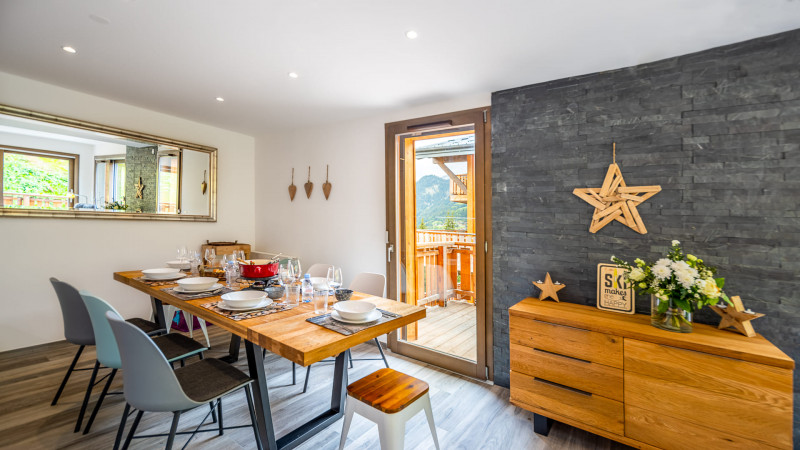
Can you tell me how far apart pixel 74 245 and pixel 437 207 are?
3.61 metres

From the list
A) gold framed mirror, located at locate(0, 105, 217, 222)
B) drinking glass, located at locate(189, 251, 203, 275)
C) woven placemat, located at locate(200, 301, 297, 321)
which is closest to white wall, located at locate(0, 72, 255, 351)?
gold framed mirror, located at locate(0, 105, 217, 222)

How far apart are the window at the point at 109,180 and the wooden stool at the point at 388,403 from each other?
138 inches

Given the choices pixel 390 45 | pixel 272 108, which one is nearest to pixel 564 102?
pixel 390 45

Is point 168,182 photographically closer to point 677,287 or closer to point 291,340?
point 291,340

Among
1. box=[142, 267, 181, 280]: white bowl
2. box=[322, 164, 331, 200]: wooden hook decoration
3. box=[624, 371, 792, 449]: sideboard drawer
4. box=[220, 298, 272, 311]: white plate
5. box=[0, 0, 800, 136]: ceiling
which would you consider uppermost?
box=[0, 0, 800, 136]: ceiling

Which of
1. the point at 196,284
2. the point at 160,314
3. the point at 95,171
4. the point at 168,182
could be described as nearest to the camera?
the point at 196,284

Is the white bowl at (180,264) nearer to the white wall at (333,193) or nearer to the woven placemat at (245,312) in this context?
the woven placemat at (245,312)

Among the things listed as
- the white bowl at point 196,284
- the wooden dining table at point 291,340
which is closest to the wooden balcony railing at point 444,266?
the wooden dining table at point 291,340

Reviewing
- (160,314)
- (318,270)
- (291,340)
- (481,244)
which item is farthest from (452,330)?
(160,314)

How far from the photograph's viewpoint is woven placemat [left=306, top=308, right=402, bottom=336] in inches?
60.4

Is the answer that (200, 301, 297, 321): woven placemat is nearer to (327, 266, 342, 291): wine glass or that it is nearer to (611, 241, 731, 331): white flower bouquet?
(327, 266, 342, 291): wine glass

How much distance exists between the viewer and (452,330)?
125 inches

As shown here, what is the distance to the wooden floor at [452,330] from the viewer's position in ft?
9.85

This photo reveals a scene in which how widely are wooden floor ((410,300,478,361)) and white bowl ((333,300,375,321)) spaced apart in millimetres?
1506
